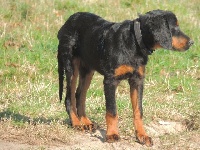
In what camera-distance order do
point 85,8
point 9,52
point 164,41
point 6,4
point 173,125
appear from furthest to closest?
point 85,8 → point 6,4 → point 9,52 → point 173,125 → point 164,41

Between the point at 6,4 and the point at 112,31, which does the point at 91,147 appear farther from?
the point at 6,4

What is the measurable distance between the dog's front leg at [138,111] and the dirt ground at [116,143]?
0.09 m

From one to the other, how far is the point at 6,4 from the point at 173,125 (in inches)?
250

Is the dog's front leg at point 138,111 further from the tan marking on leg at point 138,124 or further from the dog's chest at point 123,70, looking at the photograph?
the dog's chest at point 123,70

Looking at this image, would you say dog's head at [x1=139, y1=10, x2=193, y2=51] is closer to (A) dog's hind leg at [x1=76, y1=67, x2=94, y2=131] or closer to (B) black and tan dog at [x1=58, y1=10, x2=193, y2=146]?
(B) black and tan dog at [x1=58, y1=10, x2=193, y2=146]

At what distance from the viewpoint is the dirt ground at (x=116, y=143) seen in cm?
556

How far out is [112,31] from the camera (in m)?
5.83

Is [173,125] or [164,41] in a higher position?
[164,41]

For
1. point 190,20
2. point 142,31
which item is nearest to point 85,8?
point 190,20

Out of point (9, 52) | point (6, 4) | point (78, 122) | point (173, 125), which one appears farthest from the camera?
point (6, 4)

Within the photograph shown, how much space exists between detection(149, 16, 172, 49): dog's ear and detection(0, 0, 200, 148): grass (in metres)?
1.27

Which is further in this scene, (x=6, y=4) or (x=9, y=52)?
(x=6, y=4)

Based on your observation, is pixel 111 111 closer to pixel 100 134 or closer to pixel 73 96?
pixel 100 134

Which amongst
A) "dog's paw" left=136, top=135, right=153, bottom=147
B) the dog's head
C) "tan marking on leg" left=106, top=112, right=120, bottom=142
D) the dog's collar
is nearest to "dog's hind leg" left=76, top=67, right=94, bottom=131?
"tan marking on leg" left=106, top=112, right=120, bottom=142
